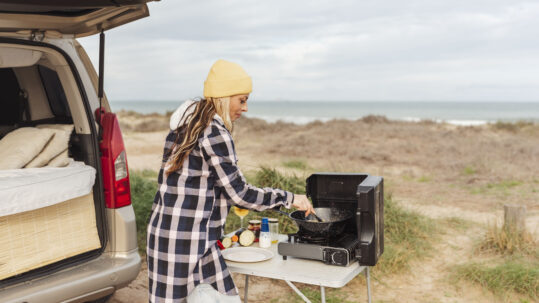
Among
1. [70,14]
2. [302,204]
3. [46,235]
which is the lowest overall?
[46,235]

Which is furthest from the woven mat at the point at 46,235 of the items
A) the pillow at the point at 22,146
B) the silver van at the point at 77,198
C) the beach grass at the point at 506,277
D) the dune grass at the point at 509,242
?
the dune grass at the point at 509,242

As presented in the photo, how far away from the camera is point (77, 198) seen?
2873 millimetres

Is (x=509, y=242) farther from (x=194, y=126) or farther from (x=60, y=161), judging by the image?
(x=60, y=161)

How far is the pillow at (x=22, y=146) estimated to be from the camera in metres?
2.93

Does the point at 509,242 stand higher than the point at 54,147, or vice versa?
the point at 54,147

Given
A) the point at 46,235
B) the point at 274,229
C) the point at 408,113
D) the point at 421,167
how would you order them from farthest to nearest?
the point at 408,113 → the point at 421,167 → the point at 274,229 → the point at 46,235

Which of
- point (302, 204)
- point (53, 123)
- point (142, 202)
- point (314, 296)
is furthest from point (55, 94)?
point (142, 202)

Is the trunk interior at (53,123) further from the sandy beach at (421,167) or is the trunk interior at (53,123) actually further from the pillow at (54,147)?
the sandy beach at (421,167)

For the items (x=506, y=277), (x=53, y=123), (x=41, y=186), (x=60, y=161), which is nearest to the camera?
(x=41, y=186)

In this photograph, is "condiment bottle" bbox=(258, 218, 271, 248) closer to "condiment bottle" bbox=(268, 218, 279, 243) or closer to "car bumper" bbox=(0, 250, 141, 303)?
"condiment bottle" bbox=(268, 218, 279, 243)

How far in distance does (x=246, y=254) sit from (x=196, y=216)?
1.79 feet

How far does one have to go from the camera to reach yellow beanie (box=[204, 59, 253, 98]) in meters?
2.36

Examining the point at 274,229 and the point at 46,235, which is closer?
the point at 46,235

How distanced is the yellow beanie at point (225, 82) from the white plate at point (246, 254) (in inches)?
33.9
